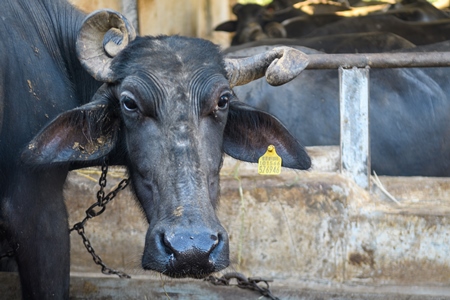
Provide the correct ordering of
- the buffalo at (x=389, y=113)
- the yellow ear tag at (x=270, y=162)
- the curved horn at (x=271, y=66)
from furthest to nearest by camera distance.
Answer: the buffalo at (x=389, y=113), the yellow ear tag at (x=270, y=162), the curved horn at (x=271, y=66)

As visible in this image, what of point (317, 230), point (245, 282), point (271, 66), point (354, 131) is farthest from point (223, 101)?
point (354, 131)

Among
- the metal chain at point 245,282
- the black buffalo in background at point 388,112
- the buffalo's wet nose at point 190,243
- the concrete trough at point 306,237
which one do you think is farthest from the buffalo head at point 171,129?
the black buffalo in background at point 388,112

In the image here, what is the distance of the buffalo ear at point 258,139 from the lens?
422cm

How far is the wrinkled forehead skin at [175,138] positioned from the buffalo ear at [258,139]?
1.11ft

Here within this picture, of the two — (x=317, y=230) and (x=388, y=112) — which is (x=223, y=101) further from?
(x=388, y=112)

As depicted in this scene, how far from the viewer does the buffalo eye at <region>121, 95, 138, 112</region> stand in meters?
3.76

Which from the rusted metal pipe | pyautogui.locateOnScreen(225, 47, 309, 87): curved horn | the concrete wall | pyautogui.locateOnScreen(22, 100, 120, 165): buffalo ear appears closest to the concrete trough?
the concrete wall

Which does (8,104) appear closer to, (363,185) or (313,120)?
(363,185)

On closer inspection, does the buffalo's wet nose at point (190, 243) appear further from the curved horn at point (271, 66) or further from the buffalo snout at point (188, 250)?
the curved horn at point (271, 66)

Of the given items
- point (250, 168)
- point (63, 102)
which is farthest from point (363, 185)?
point (63, 102)

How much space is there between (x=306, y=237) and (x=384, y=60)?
4.16ft

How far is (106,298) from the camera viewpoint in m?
5.11

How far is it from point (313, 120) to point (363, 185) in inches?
58.3

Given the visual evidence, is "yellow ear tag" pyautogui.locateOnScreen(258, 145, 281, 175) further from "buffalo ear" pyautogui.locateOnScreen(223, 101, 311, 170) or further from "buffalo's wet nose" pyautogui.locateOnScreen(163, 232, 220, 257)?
"buffalo's wet nose" pyautogui.locateOnScreen(163, 232, 220, 257)
